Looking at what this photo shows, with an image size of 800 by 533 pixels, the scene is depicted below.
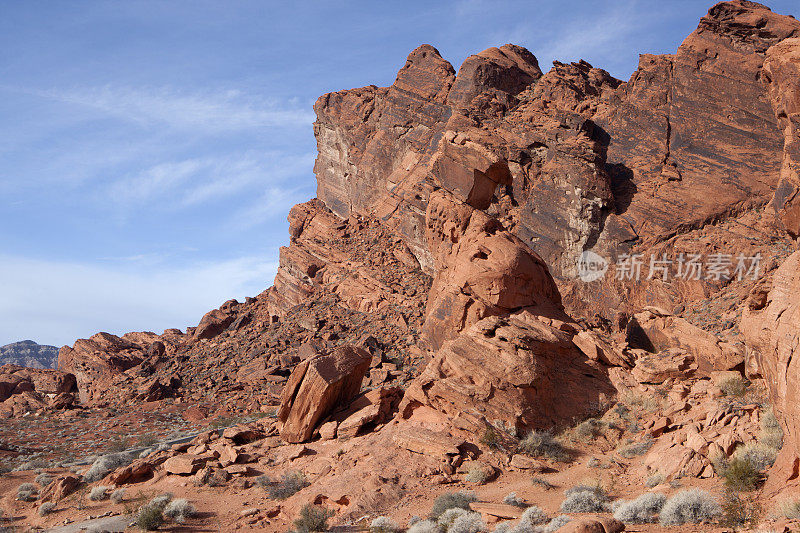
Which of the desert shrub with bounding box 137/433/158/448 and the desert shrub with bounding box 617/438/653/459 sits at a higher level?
the desert shrub with bounding box 617/438/653/459

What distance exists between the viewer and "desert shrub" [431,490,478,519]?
1322 cm

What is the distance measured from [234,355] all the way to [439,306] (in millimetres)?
33652

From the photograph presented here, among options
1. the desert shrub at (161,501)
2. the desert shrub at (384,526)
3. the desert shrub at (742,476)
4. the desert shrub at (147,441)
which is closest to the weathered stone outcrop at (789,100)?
the desert shrub at (742,476)

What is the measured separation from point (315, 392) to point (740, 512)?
14208mm

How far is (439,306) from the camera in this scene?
23.3m

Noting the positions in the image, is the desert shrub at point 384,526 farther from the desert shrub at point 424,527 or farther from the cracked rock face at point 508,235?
the cracked rock face at point 508,235

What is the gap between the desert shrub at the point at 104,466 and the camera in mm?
19703

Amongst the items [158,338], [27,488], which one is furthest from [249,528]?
[158,338]

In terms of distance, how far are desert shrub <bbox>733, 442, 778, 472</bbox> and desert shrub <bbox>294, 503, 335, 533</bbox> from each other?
367 inches

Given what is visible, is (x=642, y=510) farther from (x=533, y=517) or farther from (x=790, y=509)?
(x=790, y=509)

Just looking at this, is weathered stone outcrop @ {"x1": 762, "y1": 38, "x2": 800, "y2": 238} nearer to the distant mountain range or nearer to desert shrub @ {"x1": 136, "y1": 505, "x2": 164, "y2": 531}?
desert shrub @ {"x1": 136, "y1": 505, "x2": 164, "y2": 531}

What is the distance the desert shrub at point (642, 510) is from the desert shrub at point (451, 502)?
3.45 m

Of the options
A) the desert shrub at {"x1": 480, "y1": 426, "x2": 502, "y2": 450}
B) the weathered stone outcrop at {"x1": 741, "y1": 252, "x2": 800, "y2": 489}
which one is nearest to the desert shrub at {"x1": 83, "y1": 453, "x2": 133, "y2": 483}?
the desert shrub at {"x1": 480, "y1": 426, "x2": 502, "y2": 450}

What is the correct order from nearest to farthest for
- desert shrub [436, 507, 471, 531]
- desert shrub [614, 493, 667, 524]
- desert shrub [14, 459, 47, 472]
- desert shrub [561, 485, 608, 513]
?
desert shrub [614, 493, 667, 524]
desert shrub [561, 485, 608, 513]
desert shrub [436, 507, 471, 531]
desert shrub [14, 459, 47, 472]
